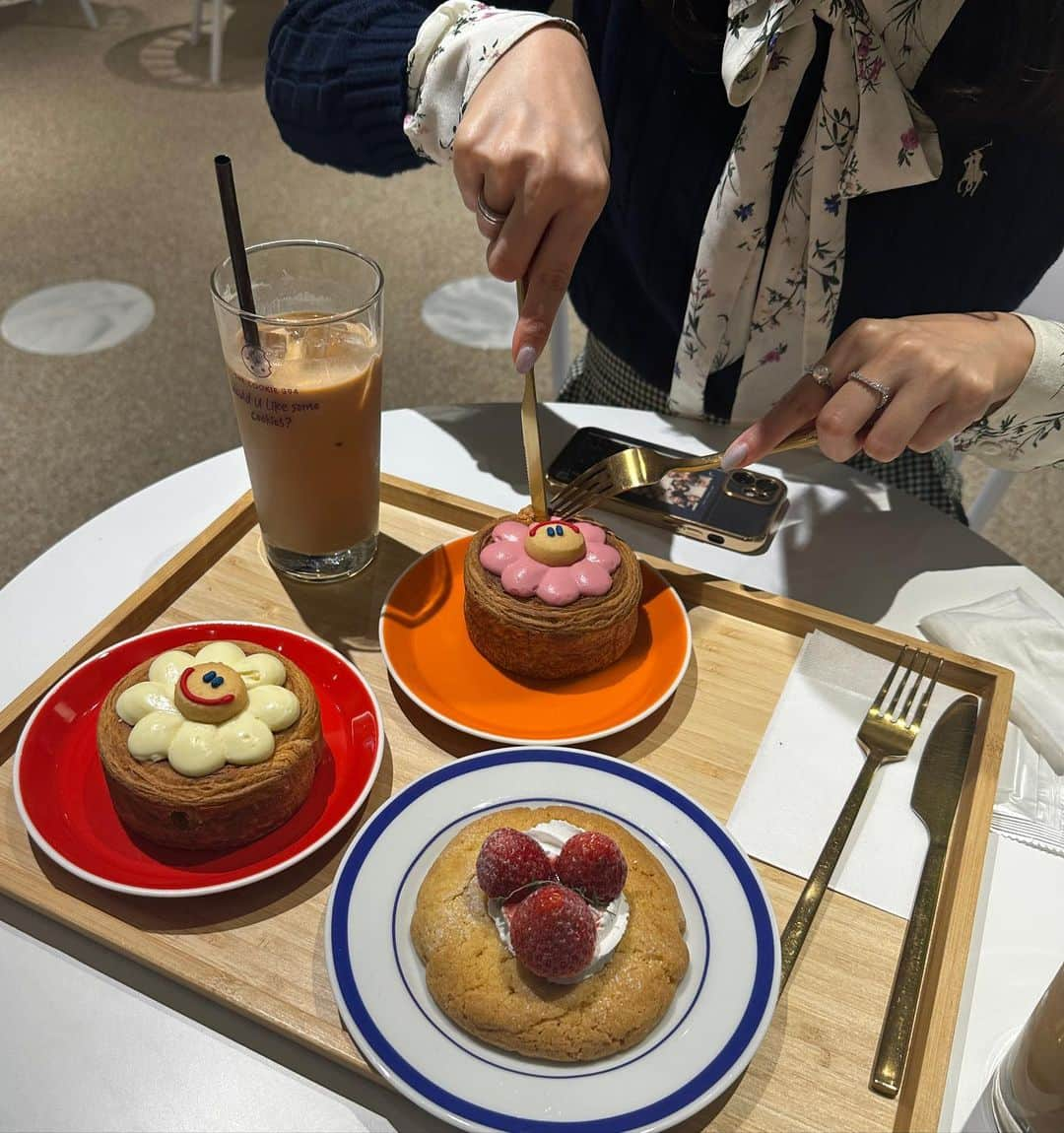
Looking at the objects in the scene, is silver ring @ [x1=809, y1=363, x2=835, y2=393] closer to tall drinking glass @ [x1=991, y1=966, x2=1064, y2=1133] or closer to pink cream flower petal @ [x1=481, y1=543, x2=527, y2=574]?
pink cream flower petal @ [x1=481, y1=543, x2=527, y2=574]

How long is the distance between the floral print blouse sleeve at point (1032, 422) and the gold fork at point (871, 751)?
330 mm

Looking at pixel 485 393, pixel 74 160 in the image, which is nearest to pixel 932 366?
pixel 485 393

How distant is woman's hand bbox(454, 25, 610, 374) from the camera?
107 centimetres

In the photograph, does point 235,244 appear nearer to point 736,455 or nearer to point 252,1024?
point 736,455

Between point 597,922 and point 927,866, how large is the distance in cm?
35

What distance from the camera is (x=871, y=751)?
40.9 inches

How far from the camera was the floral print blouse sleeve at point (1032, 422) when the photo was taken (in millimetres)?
1191

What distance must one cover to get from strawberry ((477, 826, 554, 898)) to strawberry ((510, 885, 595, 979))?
25 mm

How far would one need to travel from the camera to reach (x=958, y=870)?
913mm

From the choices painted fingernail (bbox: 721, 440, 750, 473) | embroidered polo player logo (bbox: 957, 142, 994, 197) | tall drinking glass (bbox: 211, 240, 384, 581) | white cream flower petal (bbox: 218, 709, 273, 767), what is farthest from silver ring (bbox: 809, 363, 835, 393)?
white cream flower petal (bbox: 218, 709, 273, 767)

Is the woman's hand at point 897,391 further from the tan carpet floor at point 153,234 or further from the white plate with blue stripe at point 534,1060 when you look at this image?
the tan carpet floor at point 153,234

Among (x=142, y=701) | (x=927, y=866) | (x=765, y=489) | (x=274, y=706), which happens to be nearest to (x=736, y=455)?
(x=765, y=489)

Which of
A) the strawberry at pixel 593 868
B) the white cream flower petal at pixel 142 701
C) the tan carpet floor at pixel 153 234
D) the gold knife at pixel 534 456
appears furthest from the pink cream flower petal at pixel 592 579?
the tan carpet floor at pixel 153 234

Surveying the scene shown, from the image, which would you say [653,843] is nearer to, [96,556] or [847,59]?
[96,556]
